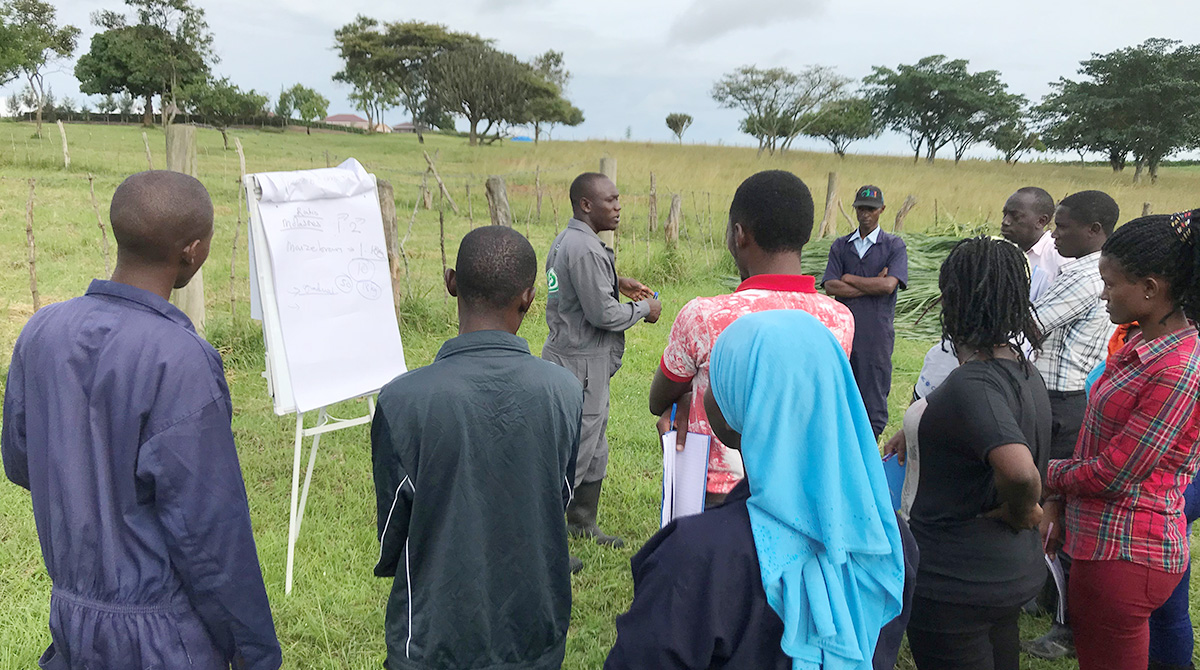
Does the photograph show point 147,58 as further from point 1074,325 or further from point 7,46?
point 1074,325

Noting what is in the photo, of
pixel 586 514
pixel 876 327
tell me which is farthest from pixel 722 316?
pixel 876 327

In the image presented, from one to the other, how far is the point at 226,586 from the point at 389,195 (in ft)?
16.8

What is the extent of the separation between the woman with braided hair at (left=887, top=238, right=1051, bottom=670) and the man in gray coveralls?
5.59ft

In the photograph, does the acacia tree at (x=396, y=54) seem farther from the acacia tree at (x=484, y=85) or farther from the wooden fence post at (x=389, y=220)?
the wooden fence post at (x=389, y=220)

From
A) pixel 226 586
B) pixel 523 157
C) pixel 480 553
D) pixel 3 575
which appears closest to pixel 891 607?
pixel 480 553

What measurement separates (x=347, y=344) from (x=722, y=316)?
2089 mm

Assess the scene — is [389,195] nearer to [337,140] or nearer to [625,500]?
[625,500]

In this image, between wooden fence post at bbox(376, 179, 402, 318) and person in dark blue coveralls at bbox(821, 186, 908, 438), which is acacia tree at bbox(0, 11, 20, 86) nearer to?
wooden fence post at bbox(376, 179, 402, 318)

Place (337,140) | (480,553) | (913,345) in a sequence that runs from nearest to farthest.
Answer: (480,553) → (913,345) → (337,140)

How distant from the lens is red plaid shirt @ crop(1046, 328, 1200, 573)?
222cm

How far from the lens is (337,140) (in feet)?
117

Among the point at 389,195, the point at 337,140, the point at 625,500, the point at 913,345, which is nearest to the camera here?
the point at 625,500

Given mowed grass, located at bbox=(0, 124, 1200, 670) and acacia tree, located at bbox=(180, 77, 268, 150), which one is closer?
mowed grass, located at bbox=(0, 124, 1200, 670)

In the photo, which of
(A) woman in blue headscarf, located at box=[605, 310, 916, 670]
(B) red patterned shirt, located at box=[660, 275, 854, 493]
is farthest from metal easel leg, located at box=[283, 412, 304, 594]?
(A) woman in blue headscarf, located at box=[605, 310, 916, 670]
